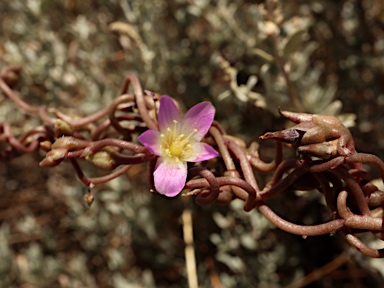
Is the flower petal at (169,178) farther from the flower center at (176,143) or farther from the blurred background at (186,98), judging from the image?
the blurred background at (186,98)

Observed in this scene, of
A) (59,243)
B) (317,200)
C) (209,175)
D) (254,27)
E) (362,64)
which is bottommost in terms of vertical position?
(59,243)

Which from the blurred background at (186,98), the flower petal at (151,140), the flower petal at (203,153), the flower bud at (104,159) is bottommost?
the blurred background at (186,98)

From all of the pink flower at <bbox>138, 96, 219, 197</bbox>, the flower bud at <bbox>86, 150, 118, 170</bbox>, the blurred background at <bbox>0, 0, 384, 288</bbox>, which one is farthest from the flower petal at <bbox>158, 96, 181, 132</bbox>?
the blurred background at <bbox>0, 0, 384, 288</bbox>

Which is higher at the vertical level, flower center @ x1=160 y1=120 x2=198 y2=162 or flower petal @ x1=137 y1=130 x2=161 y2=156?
flower petal @ x1=137 y1=130 x2=161 y2=156

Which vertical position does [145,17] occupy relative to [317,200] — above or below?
above

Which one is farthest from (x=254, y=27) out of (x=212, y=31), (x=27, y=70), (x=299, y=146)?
(x=299, y=146)

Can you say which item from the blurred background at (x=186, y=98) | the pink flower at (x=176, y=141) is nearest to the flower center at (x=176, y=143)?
the pink flower at (x=176, y=141)

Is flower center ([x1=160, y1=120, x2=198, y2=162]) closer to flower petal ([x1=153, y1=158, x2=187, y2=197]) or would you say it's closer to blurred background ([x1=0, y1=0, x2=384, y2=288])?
flower petal ([x1=153, y1=158, x2=187, y2=197])

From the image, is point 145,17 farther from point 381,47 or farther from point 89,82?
point 381,47
